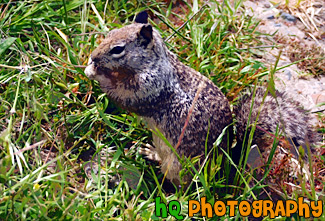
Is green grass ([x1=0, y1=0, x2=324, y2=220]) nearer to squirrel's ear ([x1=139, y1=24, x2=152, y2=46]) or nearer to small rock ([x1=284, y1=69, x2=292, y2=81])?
small rock ([x1=284, y1=69, x2=292, y2=81])

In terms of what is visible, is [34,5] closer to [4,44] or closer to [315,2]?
[4,44]

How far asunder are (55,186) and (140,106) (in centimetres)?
92

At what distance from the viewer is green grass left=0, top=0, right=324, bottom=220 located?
2.37 metres

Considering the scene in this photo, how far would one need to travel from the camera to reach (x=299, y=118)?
283cm

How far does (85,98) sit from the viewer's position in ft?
10.9

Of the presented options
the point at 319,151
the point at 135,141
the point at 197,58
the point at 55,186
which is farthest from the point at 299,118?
the point at 55,186

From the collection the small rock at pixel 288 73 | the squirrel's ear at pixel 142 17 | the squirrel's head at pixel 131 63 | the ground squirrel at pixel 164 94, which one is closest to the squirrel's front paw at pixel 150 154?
the ground squirrel at pixel 164 94

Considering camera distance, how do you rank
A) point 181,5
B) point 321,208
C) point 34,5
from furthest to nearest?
1. point 181,5
2. point 34,5
3. point 321,208

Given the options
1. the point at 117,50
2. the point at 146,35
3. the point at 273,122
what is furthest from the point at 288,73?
the point at 117,50

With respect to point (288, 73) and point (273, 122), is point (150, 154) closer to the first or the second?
point (273, 122)

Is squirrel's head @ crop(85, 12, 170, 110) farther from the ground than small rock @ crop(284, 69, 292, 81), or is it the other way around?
squirrel's head @ crop(85, 12, 170, 110)

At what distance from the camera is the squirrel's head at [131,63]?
261 centimetres

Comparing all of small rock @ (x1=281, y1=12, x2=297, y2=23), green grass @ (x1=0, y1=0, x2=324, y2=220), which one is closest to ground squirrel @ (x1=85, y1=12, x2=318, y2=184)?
green grass @ (x1=0, y1=0, x2=324, y2=220)

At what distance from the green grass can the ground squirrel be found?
0.24m
